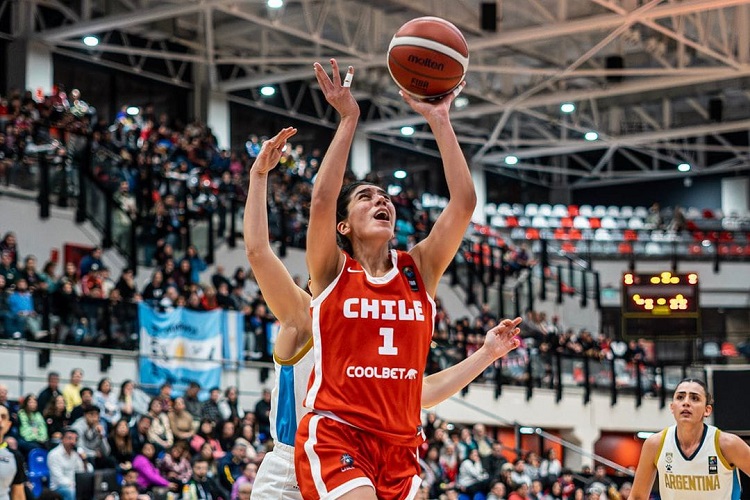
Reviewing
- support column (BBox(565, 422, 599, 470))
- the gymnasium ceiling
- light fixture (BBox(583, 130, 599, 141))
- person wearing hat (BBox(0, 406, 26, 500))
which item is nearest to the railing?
support column (BBox(565, 422, 599, 470))

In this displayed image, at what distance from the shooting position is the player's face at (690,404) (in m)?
7.36

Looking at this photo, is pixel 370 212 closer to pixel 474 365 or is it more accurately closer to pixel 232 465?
pixel 474 365

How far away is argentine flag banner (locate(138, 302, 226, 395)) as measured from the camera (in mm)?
15742

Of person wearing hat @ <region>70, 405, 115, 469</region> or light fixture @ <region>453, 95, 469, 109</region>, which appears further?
light fixture @ <region>453, 95, 469, 109</region>

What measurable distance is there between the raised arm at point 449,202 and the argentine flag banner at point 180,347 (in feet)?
36.0

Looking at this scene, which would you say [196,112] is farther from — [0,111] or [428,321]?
[428,321]

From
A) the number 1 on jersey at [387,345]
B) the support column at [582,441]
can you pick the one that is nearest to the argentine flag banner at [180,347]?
the support column at [582,441]

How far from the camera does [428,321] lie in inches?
183

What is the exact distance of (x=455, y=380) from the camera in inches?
204

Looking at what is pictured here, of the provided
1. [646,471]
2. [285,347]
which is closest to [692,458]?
[646,471]

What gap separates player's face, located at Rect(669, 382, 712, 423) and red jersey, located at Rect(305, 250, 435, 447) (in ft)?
10.6

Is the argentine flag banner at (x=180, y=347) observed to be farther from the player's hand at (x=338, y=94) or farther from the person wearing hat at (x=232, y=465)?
the player's hand at (x=338, y=94)

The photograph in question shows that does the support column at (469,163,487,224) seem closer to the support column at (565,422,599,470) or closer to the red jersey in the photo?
the support column at (565,422,599,470)

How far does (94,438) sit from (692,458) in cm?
764
